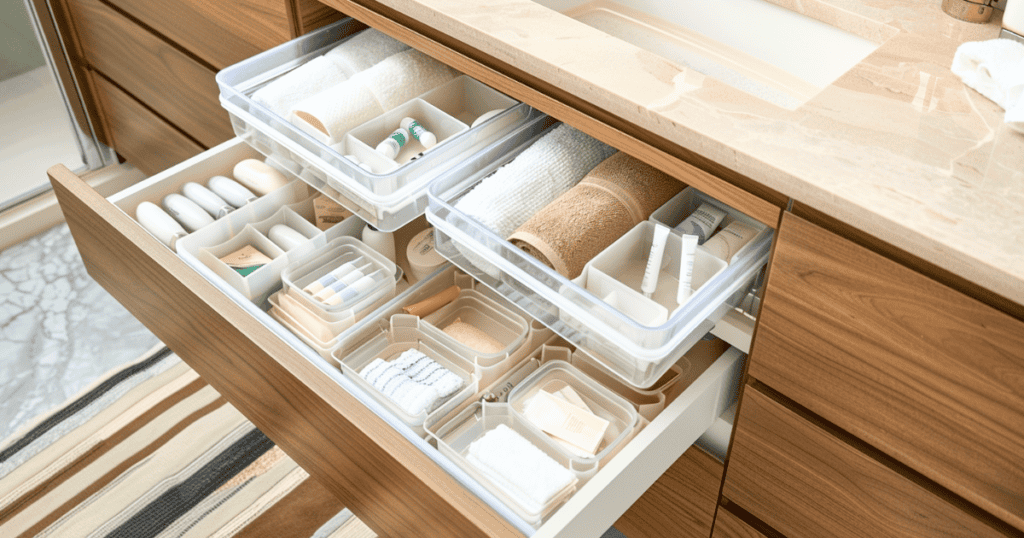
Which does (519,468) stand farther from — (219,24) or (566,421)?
(219,24)

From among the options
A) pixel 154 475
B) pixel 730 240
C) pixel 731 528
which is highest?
pixel 730 240

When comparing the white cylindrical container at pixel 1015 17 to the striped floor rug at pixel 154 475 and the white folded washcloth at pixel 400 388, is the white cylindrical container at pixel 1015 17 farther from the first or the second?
the striped floor rug at pixel 154 475

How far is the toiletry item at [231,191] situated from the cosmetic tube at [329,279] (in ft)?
0.72

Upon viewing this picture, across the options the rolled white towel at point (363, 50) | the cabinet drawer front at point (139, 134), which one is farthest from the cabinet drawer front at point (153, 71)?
the rolled white towel at point (363, 50)

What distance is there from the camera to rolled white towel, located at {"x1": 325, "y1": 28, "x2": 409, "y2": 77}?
116 centimetres

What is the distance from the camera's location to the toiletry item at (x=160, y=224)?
113 cm

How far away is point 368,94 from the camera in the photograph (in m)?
1.08

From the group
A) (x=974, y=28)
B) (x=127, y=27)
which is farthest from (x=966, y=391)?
(x=127, y=27)

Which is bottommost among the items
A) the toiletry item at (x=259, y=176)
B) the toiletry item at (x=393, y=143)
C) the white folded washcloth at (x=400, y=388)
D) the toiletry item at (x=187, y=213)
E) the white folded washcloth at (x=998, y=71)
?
the white folded washcloth at (x=400, y=388)

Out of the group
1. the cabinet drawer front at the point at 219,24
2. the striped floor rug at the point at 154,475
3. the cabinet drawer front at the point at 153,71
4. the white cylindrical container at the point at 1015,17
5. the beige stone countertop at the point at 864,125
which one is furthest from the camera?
the cabinet drawer front at the point at 153,71

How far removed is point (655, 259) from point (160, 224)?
0.70 m

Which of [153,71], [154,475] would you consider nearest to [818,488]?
[154,475]

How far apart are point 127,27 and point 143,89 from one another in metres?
0.14

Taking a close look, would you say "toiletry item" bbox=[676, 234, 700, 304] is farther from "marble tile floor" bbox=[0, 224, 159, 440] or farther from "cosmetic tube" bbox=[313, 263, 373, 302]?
"marble tile floor" bbox=[0, 224, 159, 440]
